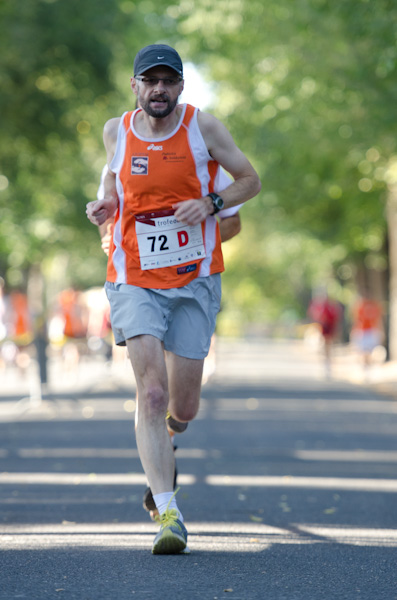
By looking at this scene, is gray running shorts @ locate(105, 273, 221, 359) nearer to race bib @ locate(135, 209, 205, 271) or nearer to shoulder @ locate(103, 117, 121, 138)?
race bib @ locate(135, 209, 205, 271)

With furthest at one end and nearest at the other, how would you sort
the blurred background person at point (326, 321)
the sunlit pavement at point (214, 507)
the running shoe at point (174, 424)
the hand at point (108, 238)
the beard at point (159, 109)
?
1. the blurred background person at point (326, 321)
2. the running shoe at point (174, 424)
3. the hand at point (108, 238)
4. the beard at point (159, 109)
5. the sunlit pavement at point (214, 507)

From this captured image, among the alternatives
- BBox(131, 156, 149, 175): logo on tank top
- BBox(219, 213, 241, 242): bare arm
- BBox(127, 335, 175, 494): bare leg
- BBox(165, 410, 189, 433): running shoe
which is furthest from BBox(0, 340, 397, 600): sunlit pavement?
BBox(131, 156, 149, 175): logo on tank top

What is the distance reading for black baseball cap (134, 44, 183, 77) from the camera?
5.33 meters

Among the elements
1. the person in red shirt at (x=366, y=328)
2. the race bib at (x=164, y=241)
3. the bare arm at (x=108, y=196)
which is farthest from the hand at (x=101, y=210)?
the person in red shirt at (x=366, y=328)

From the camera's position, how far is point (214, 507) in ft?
23.1

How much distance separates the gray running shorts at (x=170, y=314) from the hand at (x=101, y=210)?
0.98ft

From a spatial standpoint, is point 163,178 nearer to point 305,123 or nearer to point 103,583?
point 103,583

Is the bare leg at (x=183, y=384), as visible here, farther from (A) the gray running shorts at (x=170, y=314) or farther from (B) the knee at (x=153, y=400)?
(B) the knee at (x=153, y=400)

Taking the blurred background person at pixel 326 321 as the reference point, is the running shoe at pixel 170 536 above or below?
below

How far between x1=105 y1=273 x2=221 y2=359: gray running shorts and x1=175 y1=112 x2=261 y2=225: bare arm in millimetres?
340

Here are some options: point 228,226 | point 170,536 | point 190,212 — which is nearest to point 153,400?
point 170,536

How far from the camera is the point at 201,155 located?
5.56m

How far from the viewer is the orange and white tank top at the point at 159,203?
550cm

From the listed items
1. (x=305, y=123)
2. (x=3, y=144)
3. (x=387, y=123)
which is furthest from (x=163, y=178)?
(x=305, y=123)
